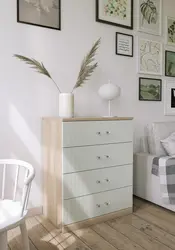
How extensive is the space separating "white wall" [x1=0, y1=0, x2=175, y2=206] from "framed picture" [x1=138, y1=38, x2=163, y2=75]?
220 millimetres

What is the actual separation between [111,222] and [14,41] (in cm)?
179

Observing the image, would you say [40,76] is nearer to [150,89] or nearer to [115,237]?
[150,89]

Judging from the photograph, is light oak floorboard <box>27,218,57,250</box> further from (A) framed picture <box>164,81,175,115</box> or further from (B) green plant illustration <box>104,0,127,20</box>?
(B) green plant illustration <box>104,0,127,20</box>

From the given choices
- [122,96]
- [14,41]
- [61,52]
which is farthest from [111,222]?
[14,41]

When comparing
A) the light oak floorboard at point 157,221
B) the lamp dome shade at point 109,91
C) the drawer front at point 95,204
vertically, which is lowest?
the light oak floorboard at point 157,221

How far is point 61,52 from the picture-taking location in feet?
7.18

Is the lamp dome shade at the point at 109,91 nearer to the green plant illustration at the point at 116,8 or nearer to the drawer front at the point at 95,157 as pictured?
the drawer front at the point at 95,157

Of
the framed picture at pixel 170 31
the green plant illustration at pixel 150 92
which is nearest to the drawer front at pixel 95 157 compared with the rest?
the green plant illustration at pixel 150 92

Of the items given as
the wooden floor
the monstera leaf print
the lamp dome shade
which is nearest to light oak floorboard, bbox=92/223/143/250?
the wooden floor

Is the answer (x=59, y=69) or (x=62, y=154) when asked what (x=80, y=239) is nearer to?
(x=62, y=154)

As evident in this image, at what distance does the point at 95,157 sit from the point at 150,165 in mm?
718

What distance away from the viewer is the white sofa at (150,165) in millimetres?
2291

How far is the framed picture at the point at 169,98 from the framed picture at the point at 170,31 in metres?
0.52

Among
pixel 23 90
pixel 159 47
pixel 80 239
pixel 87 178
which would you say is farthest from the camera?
pixel 159 47
